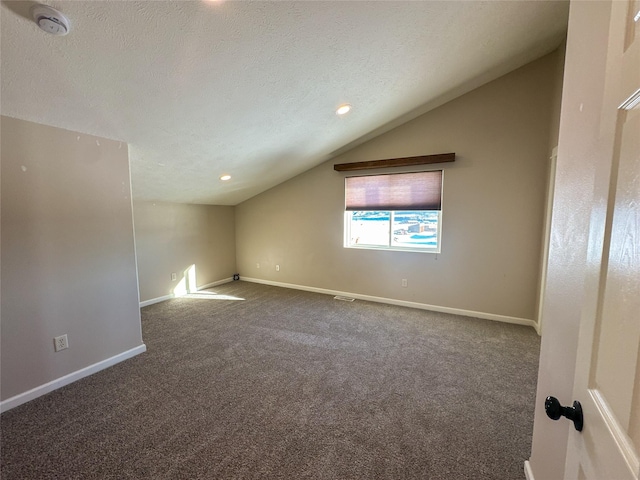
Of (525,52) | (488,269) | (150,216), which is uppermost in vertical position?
(525,52)

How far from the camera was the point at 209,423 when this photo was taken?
5.67 ft

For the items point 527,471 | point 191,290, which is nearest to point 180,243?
point 191,290

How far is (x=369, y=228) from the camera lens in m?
4.24

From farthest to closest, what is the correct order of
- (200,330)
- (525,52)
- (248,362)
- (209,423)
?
(200,330) → (525,52) → (248,362) → (209,423)

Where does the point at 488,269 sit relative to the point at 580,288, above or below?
below

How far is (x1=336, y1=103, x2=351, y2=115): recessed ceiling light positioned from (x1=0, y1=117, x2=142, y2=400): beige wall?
6.84 ft

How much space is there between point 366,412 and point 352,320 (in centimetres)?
161

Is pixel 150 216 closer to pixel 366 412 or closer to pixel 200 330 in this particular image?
pixel 200 330

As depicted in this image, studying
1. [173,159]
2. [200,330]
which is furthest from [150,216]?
[200,330]

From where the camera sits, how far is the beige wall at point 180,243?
3.98 m

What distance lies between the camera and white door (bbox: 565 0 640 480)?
0.43 m

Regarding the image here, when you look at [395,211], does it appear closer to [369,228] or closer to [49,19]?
[369,228]

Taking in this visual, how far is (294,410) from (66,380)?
6.19 feet

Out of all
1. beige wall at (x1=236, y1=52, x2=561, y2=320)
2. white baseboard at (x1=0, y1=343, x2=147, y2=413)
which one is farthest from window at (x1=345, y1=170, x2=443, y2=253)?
white baseboard at (x1=0, y1=343, x2=147, y2=413)
